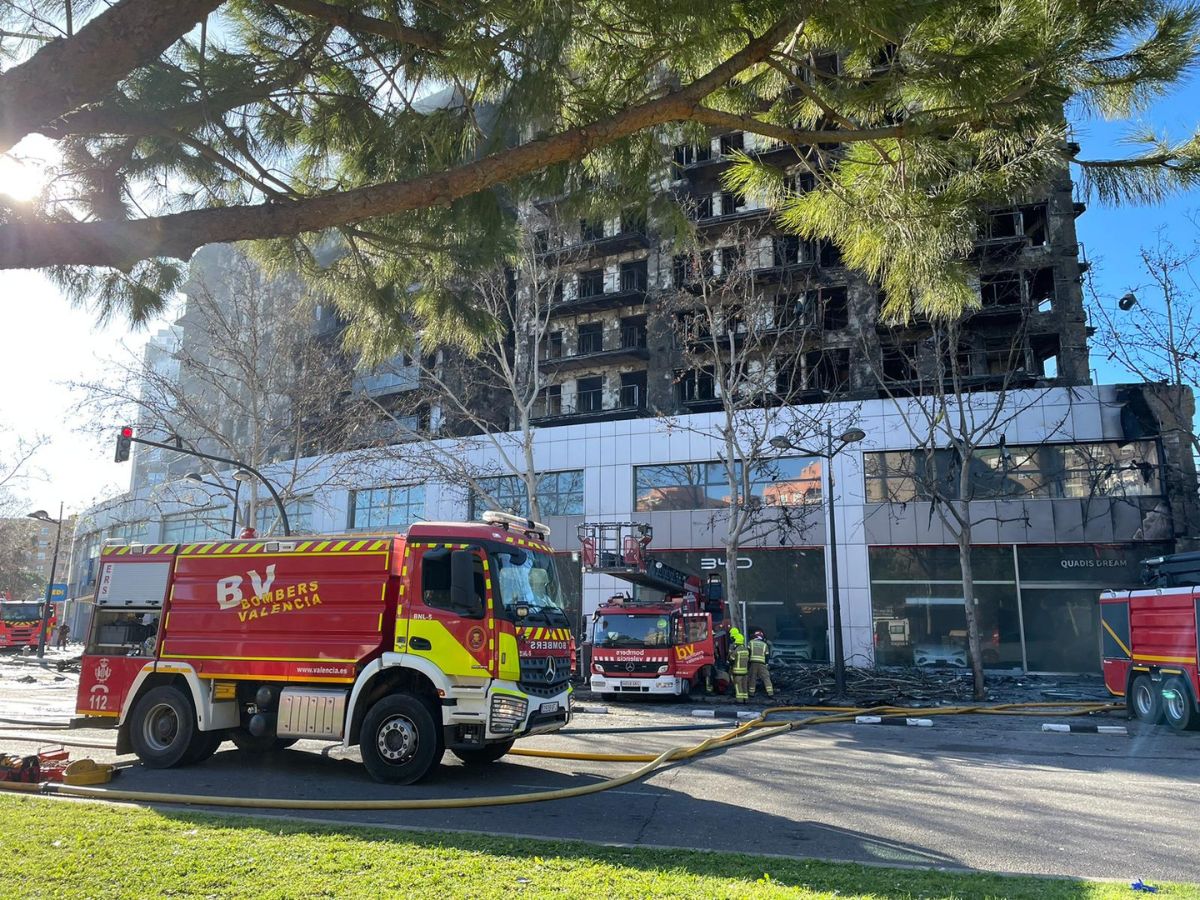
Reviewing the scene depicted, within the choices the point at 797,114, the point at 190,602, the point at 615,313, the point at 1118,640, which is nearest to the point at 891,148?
the point at 797,114

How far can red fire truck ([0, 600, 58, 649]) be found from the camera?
4188 cm

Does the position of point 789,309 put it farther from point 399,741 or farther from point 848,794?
point 399,741

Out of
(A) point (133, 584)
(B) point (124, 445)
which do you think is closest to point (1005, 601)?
(A) point (133, 584)

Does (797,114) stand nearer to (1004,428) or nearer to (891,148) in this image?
(891,148)

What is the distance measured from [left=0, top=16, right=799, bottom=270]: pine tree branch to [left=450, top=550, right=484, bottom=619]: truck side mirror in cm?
495

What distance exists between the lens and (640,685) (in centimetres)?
1944

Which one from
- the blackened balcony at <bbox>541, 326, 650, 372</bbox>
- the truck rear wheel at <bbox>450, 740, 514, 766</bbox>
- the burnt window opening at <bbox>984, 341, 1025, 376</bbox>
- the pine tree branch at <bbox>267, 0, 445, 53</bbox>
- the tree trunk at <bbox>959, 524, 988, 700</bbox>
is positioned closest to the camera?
the pine tree branch at <bbox>267, 0, 445, 53</bbox>

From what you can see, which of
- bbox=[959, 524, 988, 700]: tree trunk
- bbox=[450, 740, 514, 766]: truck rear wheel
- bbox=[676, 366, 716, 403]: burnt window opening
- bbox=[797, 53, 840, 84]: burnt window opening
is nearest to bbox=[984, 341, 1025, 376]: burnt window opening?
bbox=[676, 366, 716, 403]: burnt window opening

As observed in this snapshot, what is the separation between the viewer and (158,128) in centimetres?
559

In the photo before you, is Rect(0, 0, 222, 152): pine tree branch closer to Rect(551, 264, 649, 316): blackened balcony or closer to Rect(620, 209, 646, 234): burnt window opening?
Rect(620, 209, 646, 234): burnt window opening

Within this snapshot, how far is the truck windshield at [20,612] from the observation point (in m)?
42.3

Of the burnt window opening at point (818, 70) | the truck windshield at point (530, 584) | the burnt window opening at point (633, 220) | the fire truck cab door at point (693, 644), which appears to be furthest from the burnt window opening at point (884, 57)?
the fire truck cab door at point (693, 644)

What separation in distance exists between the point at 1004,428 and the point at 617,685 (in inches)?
639

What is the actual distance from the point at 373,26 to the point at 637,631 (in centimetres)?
1588
